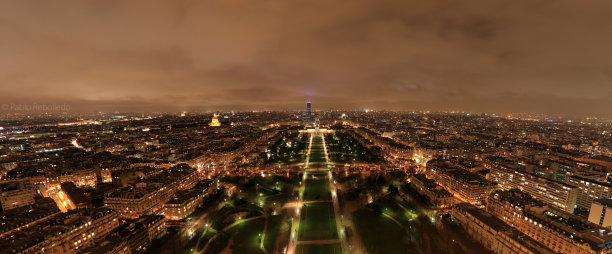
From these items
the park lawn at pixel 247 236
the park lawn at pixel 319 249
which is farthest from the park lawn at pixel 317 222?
the park lawn at pixel 247 236

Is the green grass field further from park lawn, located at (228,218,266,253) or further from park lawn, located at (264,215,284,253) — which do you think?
park lawn, located at (228,218,266,253)

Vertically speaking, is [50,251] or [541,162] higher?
[541,162]

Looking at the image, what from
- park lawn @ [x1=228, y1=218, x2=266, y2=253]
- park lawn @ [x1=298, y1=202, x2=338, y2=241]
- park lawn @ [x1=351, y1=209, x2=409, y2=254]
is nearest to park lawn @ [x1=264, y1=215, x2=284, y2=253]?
park lawn @ [x1=228, y1=218, x2=266, y2=253]

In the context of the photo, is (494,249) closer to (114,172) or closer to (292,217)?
(292,217)

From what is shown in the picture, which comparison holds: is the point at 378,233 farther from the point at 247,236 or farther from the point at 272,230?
the point at 247,236

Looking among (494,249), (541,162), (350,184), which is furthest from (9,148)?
(541,162)
